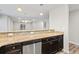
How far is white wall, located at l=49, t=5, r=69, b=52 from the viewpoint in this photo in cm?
372

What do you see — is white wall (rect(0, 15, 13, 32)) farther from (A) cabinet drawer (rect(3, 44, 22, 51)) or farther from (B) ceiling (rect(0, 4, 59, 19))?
(A) cabinet drawer (rect(3, 44, 22, 51))

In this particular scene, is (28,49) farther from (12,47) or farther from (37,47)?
(12,47)

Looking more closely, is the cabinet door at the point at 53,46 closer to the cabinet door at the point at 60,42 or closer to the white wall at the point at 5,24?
the cabinet door at the point at 60,42

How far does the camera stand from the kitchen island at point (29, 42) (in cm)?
171

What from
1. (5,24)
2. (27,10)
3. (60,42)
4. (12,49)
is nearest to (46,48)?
(60,42)

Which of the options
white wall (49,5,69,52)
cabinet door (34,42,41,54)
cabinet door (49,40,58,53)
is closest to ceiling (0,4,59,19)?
white wall (49,5,69,52)

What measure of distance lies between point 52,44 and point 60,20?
129 cm

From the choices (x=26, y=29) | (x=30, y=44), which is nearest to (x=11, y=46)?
(x=30, y=44)

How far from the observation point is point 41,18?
3.69 meters

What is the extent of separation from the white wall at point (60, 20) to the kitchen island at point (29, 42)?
35 centimetres

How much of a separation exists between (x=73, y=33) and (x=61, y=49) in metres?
1.70

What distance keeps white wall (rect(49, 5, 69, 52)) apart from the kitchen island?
35 centimetres

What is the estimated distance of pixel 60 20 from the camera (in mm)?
3871
